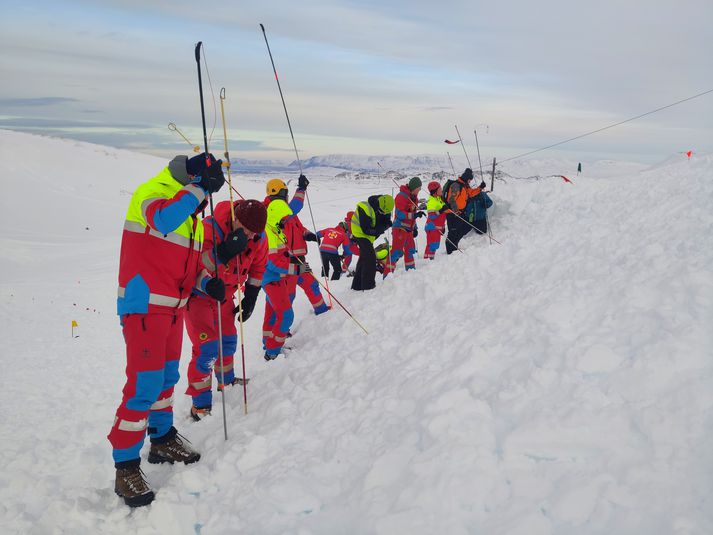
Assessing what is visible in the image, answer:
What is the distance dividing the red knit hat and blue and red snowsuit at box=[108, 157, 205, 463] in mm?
763

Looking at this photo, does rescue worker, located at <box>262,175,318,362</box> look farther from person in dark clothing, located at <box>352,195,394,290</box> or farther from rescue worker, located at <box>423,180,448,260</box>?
rescue worker, located at <box>423,180,448,260</box>

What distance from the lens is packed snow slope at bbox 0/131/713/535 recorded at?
2.66 metres

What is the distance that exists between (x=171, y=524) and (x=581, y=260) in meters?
4.81

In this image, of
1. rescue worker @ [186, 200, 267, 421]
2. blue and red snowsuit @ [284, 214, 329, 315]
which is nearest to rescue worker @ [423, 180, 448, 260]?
blue and red snowsuit @ [284, 214, 329, 315]

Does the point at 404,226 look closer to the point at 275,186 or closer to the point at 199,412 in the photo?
the point at 275,186

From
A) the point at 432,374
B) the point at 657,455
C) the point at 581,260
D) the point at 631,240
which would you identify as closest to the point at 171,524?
the point at 432,374

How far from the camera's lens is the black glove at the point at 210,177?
11.9ft

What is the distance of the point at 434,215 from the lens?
36.2ft

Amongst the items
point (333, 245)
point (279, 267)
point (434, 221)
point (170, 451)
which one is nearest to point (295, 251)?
point (279, 267)

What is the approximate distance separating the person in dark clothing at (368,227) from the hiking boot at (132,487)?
5.64 meters

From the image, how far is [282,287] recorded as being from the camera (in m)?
6.77

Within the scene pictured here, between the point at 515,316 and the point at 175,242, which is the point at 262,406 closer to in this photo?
the point at 175,242

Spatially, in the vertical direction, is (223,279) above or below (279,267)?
above

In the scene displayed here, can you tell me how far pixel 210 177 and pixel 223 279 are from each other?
1294mm
